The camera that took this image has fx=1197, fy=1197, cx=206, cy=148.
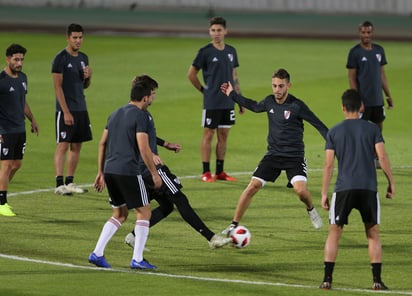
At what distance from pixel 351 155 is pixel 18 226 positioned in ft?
18.5

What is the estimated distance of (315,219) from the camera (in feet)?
53.2

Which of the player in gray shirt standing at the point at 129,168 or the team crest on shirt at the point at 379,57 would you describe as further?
the team crest on shirt at the point at 379,57

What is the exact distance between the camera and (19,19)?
55.7 m

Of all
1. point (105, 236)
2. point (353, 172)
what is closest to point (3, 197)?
point (105, 236)

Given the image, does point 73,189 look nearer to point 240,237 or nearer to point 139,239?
point 240,237

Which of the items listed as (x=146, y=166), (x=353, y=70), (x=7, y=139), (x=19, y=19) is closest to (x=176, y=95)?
(x=353, y=70)

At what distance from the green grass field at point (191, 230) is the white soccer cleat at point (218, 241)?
19 cm

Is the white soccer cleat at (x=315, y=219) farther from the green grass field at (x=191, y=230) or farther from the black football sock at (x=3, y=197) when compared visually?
the black football sock at (x=3, y=197)

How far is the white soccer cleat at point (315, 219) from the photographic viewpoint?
16.2 meters

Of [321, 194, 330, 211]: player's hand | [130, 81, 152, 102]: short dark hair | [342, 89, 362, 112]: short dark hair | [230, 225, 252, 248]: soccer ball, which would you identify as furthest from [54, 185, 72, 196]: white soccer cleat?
[342, 89, 362, 112]: short dark hair

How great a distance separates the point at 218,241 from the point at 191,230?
1907 millimetres

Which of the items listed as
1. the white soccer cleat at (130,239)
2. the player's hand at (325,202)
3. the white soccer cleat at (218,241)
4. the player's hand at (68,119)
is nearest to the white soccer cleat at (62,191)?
the player's hand at (68,119)

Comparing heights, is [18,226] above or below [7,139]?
below

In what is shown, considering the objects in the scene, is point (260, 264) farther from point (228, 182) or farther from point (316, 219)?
point (228, 182)
